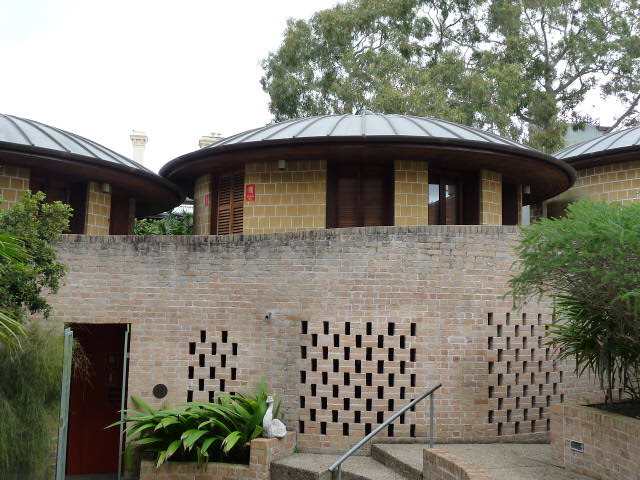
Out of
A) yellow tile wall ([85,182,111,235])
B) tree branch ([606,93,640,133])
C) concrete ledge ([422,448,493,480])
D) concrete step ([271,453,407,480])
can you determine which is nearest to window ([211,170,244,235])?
yellow tile wall ([85,182,111,235])

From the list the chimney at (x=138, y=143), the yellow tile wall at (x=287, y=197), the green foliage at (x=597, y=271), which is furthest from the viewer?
the chimney at (x=138, y=143)

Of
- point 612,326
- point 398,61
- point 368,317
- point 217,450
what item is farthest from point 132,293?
point 398,61

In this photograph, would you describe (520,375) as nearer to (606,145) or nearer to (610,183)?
(610,183)

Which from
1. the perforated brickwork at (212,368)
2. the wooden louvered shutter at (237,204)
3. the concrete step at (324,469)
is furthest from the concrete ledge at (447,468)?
the wooden louvered shutter at (237,204)

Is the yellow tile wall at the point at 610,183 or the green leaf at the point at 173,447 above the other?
the yellow tile wall at the point at 610,183

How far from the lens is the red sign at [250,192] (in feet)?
44.4

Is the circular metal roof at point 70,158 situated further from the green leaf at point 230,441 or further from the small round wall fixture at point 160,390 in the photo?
the green leaf at point 230,441

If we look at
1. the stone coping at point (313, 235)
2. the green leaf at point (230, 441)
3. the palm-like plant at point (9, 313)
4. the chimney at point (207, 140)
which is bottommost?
the green leaf at point (230, 441)

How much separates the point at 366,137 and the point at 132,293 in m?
5.02

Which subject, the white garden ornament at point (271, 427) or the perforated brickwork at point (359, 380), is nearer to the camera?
the white garden ornament at point (271, 427)

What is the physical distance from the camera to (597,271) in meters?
7.06

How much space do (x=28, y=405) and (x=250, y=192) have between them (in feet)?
21.7

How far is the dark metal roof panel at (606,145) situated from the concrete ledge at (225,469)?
1017 centimetres

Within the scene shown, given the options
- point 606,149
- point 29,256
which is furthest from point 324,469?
point 606,149
